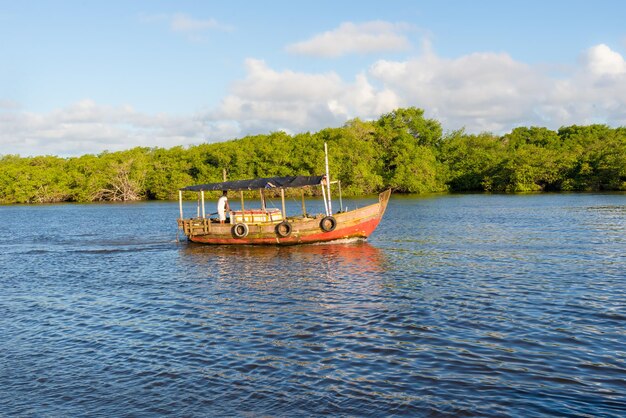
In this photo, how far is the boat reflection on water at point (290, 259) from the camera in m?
23.4

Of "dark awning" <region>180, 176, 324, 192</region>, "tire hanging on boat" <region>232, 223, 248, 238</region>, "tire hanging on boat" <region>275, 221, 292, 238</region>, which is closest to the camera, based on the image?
"tire hanging on boat" <region>275, 221, 292, 238</region>

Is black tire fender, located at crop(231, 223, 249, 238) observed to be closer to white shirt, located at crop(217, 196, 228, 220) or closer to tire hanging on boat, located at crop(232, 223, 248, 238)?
tire hanging on boat, located at crop(232, 223, 248, 238)

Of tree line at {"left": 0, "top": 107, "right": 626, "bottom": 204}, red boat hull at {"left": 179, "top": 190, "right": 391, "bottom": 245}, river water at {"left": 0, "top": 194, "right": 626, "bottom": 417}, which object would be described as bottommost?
river water at {"left": 0, "top": 194, "right": 626, "bottom": 417}

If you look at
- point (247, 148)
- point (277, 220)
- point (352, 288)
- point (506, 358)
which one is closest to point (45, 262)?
point (277, 220)

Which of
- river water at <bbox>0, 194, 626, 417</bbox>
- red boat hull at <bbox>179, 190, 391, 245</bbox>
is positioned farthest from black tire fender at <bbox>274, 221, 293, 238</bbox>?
river water at <bbox>0, 194, 626, 417</bbox>

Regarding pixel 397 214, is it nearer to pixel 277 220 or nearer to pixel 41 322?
pixel 277 220

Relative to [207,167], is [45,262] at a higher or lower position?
lower

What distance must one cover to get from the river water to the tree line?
7143cm

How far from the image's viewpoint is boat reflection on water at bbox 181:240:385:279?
76.7ft

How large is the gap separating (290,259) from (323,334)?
526 inches

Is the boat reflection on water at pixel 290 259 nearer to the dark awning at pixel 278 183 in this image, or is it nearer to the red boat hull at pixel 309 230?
the red boat hull at pixel 309 230

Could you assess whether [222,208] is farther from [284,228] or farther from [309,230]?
[309,230]

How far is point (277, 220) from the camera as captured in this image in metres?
32.9

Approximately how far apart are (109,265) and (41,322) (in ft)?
36.2
